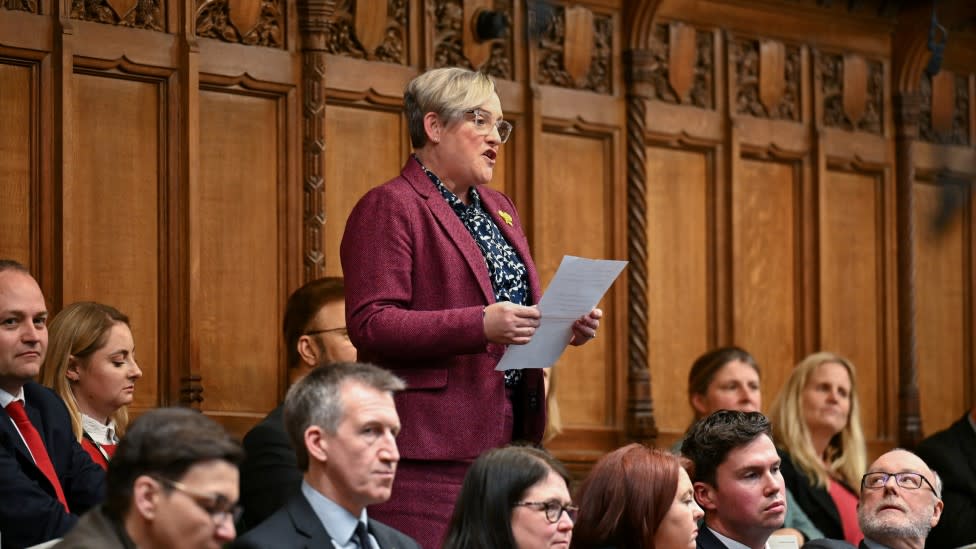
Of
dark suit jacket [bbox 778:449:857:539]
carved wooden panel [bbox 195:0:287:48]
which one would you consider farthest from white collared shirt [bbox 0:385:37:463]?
dark suit jacket [bbox 778:449:857:539]

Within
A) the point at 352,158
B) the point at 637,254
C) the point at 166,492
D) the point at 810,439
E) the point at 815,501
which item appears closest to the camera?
the point at 166,492

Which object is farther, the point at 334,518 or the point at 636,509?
the point at 636,509

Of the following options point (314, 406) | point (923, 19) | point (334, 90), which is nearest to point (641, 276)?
point (334, 90)

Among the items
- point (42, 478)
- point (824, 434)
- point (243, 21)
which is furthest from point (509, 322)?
point (824, 434)

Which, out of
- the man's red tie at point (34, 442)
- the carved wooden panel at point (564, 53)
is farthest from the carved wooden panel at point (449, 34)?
Answer: the man's red tie at point (34, 442)

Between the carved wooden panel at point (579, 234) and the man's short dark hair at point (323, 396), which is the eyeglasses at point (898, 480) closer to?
the carved wooden panel at point (579, 234)

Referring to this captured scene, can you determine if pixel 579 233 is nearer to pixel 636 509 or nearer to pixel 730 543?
pixel 730 543

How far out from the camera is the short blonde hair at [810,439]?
620 centimetres

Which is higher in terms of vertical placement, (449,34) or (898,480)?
(449,34)

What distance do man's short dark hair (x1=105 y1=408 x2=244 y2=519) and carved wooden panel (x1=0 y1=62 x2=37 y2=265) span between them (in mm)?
2338

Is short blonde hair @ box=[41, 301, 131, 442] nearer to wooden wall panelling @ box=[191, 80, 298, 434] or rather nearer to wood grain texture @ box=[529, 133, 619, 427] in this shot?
wooden wall panelling @ box=[191, 80, 298, 434]

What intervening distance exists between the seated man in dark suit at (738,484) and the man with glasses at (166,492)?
71.9 inches

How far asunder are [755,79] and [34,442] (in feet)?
13.5

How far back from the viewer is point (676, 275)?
700cm
